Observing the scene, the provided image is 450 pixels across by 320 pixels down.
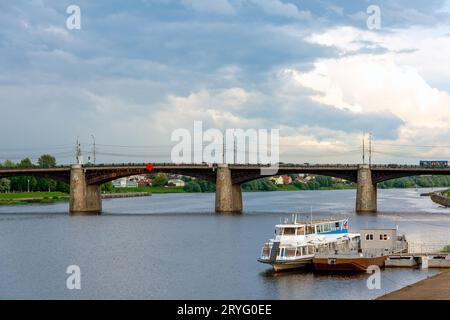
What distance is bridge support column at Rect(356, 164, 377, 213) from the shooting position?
432ft

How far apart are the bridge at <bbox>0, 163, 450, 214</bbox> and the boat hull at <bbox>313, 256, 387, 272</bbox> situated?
237ft

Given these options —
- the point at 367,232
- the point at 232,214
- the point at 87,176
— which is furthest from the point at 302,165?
the point at 367,232

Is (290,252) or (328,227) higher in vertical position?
(328,227)

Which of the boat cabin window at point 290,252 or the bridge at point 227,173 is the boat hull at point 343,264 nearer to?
the boat cabin window at point 290,252

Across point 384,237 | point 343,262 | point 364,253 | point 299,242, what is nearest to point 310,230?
point 299,242

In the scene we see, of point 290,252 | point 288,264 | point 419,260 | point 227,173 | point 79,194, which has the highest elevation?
point 227,173

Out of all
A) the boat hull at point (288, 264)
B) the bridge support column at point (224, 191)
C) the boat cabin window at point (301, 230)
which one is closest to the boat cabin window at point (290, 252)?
the boat hull at point (288, 264)

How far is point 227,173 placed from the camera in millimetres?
133500

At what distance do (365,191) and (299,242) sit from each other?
72.0 m

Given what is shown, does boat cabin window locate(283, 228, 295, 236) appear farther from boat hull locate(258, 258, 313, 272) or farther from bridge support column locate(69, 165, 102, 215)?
bridge support column locate(69, 165, 102, 215)

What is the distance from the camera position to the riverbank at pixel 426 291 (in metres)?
41.7

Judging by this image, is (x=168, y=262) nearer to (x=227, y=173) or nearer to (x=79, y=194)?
(x=227, y=173)
